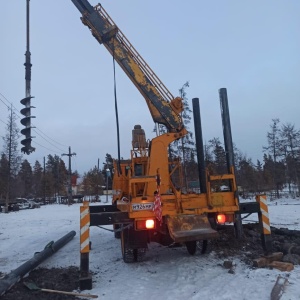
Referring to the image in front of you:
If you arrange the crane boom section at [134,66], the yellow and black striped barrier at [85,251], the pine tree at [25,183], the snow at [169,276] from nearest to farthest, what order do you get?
the snow at [169,276], the yellow and black striped barrier at [85,251], the crane boom section at [134,66], the pine tree at [25,183]

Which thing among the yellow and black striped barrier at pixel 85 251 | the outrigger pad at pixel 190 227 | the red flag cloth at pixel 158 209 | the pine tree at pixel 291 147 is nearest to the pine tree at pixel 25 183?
the pine tree at pixel 291 147

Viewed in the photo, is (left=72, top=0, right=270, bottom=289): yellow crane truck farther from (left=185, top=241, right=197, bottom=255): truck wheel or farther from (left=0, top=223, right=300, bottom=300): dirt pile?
(left=0, top=223, right=300, bottom=300): dirt pile

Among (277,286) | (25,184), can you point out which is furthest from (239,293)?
(25,184)

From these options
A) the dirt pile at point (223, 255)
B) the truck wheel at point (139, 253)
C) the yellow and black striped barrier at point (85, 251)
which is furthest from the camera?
the truck wheel at point (139, 253)

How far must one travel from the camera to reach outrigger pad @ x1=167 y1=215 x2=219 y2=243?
21.6ft

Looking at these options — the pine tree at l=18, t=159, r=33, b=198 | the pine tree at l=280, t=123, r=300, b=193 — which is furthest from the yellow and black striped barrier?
the pine tree at l=18, t=159, r=33, b=198

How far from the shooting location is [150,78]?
34.3 feet

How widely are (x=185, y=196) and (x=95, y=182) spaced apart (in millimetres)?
64451

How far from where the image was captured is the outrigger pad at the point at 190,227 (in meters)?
6.59

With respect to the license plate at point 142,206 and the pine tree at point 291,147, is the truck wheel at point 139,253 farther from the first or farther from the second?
the pine tree at point 291,147

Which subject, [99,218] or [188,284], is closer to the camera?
[188,284]

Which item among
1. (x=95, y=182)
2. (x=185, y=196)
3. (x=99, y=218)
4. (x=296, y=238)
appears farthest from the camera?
(x=95, y=182)

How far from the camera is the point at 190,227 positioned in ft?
22.8

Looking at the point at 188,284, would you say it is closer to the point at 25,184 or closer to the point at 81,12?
the point at 81,12
